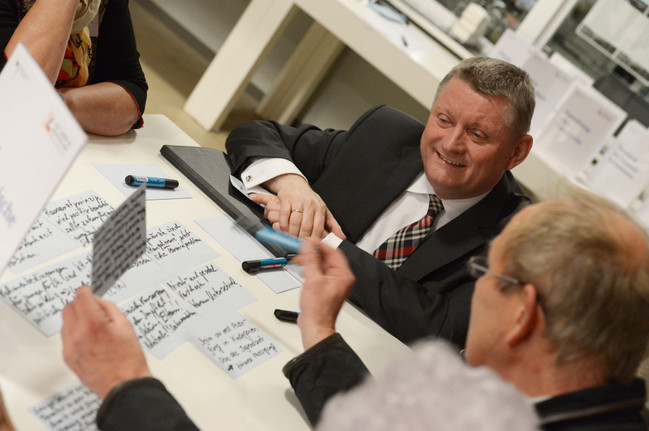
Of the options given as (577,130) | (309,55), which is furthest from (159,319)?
(309,55)

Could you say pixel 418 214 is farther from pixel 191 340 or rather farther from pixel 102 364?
pixel 102 364

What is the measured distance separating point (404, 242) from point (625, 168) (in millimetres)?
1592

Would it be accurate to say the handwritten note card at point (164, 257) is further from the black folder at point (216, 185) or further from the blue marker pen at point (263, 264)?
the black folder at point (216, 185)

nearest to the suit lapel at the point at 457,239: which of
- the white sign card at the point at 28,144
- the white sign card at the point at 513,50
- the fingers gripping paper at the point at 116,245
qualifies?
the fingers gripping paper at the point at 116,245

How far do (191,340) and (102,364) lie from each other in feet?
0.73

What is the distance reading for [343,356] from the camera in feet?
3.75

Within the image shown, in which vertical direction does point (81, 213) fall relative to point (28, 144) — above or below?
below

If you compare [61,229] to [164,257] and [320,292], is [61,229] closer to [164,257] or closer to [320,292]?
[164,257]

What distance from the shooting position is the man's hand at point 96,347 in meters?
0.85

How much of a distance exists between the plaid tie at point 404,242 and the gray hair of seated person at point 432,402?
45.3 inches

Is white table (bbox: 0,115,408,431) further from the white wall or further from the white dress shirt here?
the white wall

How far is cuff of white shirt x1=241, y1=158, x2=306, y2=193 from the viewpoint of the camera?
1679mm

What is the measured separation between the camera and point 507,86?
165 centimetres

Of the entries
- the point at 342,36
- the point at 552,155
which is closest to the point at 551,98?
the point at 552,155
